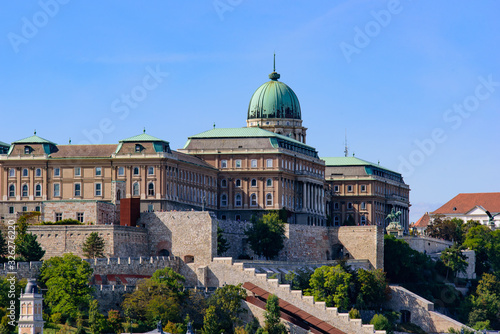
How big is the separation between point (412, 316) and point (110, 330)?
53183mm

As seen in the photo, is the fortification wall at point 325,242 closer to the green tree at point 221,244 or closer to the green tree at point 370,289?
the green tree at point 221,244

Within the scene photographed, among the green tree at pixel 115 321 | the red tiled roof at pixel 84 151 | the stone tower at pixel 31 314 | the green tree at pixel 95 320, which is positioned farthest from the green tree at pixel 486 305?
the stone tower at pixel 31 314

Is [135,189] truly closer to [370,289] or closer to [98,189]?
[98,189]

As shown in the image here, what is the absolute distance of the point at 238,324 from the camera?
150 meters

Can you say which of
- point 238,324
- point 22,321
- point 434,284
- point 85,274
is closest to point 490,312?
point 434,284

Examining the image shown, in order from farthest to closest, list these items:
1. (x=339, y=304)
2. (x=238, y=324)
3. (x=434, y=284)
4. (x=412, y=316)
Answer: (x=434, y=284) < (x=412, y=316) < (x=339, y=304) < (x=238, y=324)

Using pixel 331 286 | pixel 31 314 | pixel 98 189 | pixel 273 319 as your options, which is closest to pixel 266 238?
pixel 331 286

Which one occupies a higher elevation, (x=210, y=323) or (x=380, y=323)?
(x=210, y=323)

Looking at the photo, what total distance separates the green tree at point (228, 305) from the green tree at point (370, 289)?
2328 centimetres

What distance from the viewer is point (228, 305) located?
150750 mm

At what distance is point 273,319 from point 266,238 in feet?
97.4

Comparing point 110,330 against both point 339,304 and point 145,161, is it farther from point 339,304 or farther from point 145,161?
point 145,161

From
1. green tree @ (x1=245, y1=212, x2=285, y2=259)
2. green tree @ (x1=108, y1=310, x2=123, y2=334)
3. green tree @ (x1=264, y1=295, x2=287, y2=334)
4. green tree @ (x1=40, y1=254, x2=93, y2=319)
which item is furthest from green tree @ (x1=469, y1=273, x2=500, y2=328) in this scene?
green tree @ (x1=40, y1=254, x2=93, y2=319)

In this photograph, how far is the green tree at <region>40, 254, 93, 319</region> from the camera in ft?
462
